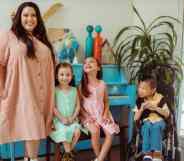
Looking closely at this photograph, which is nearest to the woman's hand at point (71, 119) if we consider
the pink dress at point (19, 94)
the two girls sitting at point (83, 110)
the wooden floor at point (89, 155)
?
the two girls sitting at point (83, 110)

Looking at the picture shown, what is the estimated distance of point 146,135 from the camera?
274 centimetres

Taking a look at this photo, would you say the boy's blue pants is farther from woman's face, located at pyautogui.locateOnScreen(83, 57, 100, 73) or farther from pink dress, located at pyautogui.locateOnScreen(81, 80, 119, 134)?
woman's face, located at pyautogui.locateOnScreen(83, 57, 100, 73)

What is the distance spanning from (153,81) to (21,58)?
3.67 feet

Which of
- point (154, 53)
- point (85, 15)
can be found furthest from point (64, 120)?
point (85, 15)

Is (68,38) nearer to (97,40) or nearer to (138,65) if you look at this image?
(97,40)

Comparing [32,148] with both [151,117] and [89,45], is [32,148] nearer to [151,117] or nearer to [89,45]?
[151,117]

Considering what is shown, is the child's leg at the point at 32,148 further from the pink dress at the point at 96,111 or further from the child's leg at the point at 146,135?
the child's leg at the point at 146,135

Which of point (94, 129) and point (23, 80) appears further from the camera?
point (94, 129)

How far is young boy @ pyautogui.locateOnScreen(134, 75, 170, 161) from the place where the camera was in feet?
8.98

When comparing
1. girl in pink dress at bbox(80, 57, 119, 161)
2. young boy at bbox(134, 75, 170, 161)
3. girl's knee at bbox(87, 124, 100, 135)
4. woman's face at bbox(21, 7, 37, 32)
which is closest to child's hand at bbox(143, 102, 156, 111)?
young boy at bbox(134, 75, 170, 161)

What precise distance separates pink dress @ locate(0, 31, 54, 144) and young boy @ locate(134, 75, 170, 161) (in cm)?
85

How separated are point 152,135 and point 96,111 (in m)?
0.52

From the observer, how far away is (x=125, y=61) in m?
3.75

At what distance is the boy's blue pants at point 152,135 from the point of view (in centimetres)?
273
